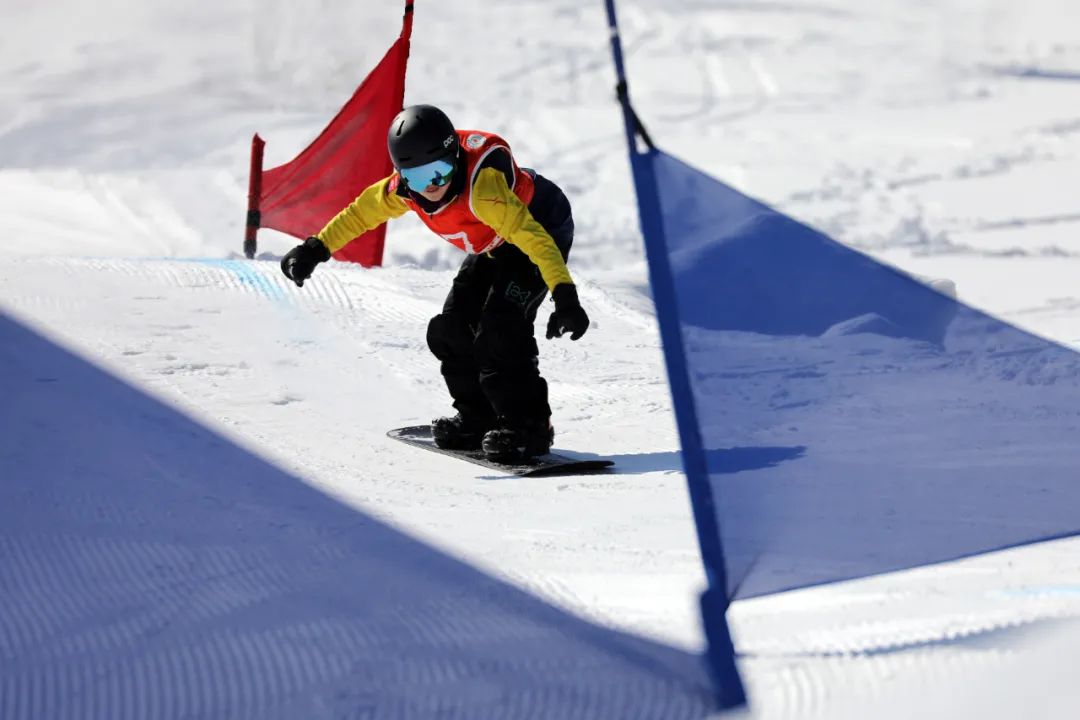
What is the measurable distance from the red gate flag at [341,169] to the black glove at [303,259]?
2.50 m

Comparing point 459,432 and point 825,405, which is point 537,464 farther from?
point 825,405

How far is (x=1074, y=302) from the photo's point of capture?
724cm

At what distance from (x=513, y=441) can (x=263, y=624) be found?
5.78ft

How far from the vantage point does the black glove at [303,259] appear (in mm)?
4047

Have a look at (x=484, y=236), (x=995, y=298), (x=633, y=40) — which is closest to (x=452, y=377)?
(x=484, y=236)

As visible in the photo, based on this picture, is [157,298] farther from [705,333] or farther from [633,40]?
[633,40]

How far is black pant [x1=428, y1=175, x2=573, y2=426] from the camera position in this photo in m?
3.90

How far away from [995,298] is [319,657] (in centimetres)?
605

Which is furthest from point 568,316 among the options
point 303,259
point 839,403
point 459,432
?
point 839,403

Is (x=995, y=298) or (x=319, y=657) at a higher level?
(x=319, y=657)

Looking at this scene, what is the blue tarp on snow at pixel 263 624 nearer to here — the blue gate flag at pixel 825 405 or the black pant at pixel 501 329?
the blue gate flag at pixel 825 405

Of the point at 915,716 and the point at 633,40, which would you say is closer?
the point at 915,716

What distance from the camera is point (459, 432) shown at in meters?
4.19

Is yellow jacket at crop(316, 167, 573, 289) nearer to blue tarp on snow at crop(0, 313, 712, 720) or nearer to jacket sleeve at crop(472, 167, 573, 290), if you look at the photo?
jacket sleeve at crop(472, 167, 573, 290)
